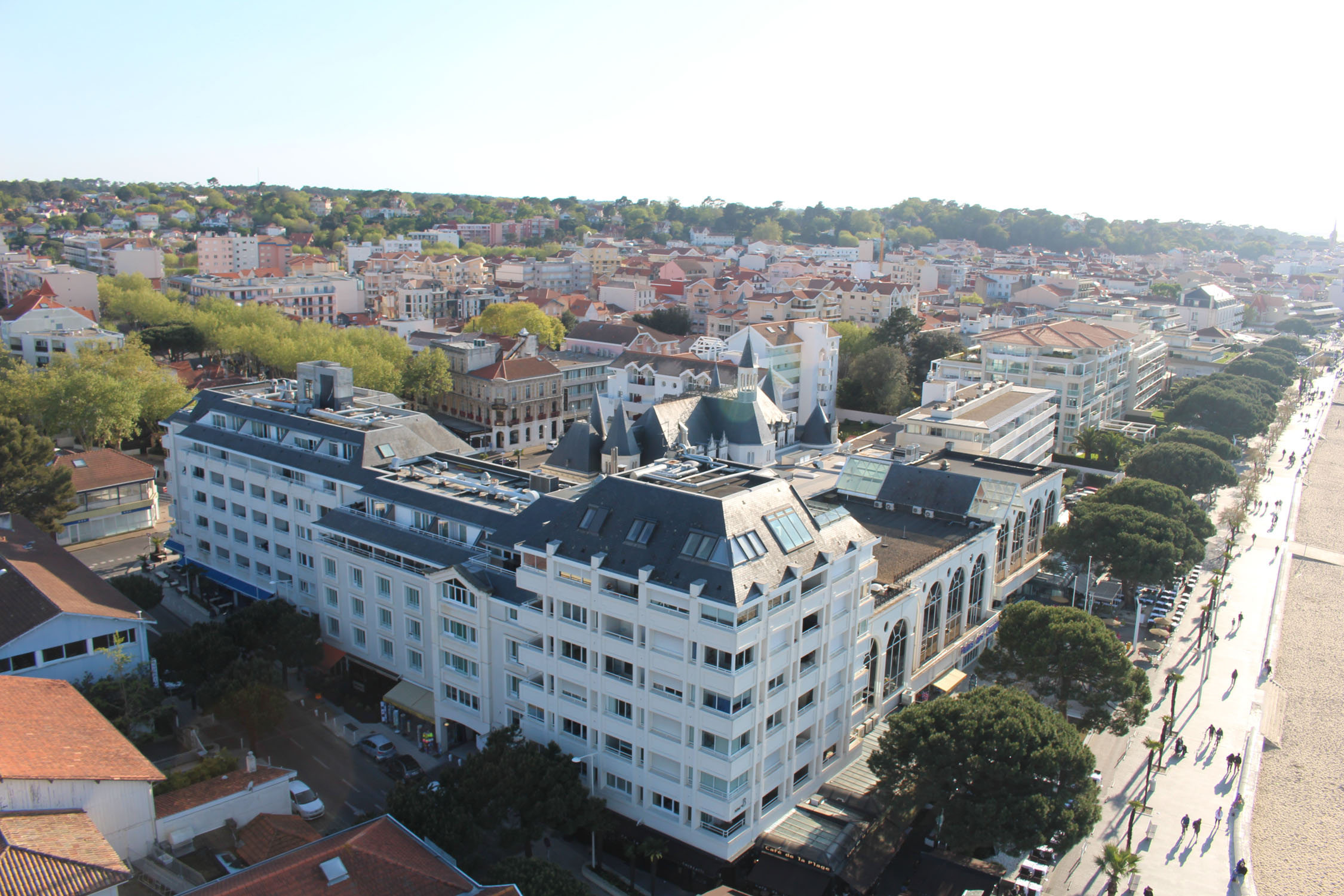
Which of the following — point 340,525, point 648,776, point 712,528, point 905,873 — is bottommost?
point 905,873

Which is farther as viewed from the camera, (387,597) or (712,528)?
(387,597)

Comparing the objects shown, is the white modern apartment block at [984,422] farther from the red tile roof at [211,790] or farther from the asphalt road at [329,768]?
the red tile roof at [211,790]

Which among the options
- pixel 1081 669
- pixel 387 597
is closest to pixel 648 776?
pixel 387 597

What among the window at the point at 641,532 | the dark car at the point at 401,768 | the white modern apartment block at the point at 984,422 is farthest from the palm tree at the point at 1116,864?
the white modern apartment block at the point at 984,422

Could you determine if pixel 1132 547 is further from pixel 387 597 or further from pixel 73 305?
pixel 73 305

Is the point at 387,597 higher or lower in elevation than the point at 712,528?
lower

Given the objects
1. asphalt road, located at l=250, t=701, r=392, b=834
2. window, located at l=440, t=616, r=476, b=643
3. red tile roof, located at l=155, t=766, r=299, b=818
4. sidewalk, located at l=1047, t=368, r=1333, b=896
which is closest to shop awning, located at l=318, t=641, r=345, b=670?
asphalt road, located at l=250, t=701, r=392, b=834

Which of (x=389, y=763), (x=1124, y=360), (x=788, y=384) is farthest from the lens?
(x=1124, y=360)

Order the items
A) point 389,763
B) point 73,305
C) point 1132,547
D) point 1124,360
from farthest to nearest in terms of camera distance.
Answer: point 73,305 → point 1124,360 → point 1132,547 → point 389,763
